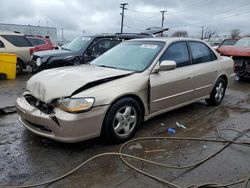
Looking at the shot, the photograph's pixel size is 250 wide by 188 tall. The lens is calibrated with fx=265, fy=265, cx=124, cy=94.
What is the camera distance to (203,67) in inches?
221

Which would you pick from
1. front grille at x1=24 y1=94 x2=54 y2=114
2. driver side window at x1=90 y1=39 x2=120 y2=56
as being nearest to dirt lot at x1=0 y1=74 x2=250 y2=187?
front grille at x1=24 y1=94 x2=54 y2=114

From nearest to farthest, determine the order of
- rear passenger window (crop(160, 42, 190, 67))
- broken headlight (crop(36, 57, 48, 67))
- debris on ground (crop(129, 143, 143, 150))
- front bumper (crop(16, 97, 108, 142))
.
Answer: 1. front bumper (crop(16, 97, 108, 142))
2. debris on ground (crop(129, 143, 143, 150))
3. rear passenger window (crop(160, 42, 190, 67))
4. broken headlight (crop(36, 57, 48, 67))

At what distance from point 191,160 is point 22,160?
2.29 metres

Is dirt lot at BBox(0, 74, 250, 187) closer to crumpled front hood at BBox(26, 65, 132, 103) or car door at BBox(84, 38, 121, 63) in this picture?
crumpled front hood at BBox(26, 65, 132, 103)

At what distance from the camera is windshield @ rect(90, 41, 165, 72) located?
15.3 feet

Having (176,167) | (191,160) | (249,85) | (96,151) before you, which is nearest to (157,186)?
(176,167)

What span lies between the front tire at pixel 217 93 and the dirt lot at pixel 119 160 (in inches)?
39.3

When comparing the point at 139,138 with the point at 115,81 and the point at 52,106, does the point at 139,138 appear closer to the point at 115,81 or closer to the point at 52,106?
the point at 115,81

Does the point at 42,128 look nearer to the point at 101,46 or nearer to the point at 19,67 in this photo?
the point at 101,46

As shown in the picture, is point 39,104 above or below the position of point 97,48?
below

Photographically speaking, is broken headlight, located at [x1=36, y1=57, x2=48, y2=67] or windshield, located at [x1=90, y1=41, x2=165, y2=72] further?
broken headlight, located at [x1=36, y1=57, x2=48, y2=67]

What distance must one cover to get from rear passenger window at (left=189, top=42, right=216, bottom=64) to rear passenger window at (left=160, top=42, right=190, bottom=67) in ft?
0.77

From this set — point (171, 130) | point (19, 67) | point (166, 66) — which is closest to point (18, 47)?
point (19, 67)

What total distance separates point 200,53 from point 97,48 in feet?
14.4
